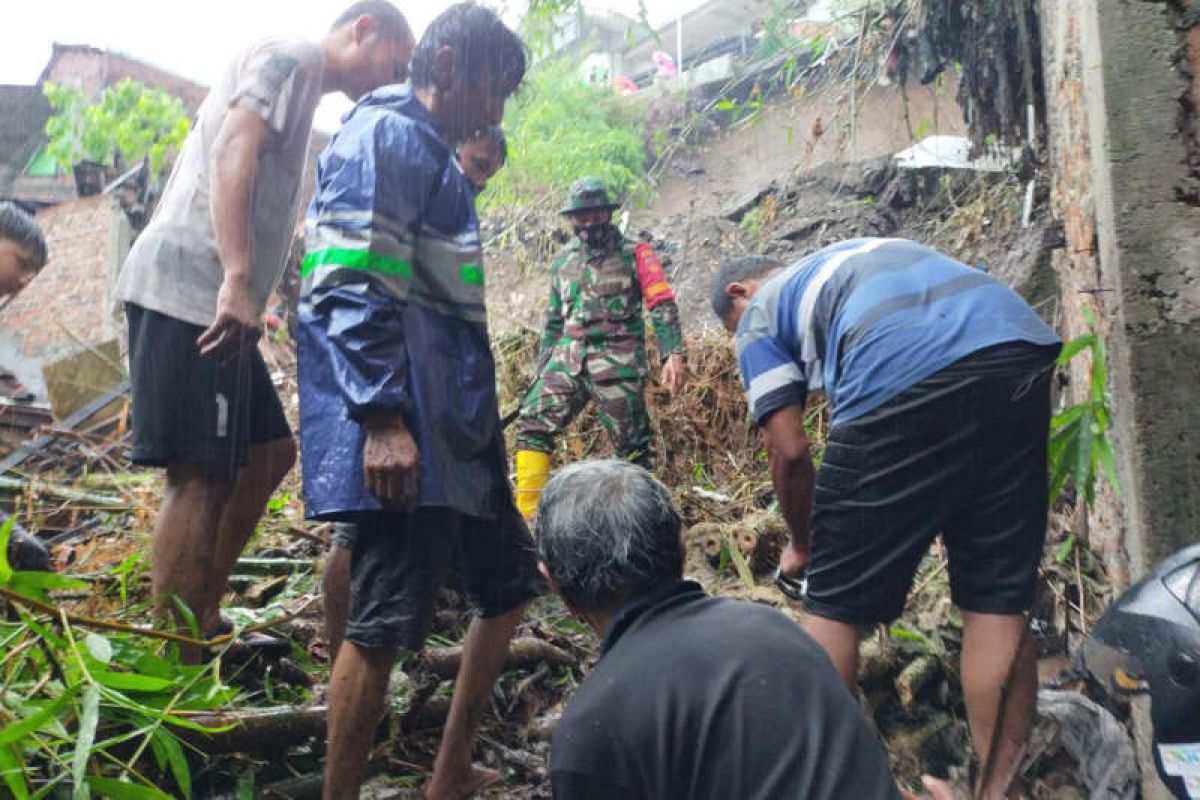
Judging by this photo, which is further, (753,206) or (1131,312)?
(753,206)

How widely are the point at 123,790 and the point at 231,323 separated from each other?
1.19 metres

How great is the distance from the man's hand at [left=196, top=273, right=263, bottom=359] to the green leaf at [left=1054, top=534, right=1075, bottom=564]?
3197 mm

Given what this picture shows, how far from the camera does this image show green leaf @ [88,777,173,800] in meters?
1.88

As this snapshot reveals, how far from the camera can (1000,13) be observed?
16.6ft

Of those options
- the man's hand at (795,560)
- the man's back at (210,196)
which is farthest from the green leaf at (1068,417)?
the man's back at (210,196)

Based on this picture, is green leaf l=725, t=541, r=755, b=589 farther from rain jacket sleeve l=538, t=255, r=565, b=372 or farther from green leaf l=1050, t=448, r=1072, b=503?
rain jacket sleeve l=538, t=255, r=565, b=372

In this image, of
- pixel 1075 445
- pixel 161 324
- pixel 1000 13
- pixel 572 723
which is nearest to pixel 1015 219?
pixel 1000 13

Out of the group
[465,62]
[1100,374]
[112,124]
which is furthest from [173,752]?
[112,124]

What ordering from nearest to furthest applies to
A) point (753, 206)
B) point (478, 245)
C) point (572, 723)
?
point (572, 723) → point (478, 245) → point (753, 206)

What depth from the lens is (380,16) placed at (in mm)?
3006

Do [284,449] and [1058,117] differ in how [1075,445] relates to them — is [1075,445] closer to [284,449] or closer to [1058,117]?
[1058,117]

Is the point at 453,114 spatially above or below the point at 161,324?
above

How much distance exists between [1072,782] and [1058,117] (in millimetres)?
3047

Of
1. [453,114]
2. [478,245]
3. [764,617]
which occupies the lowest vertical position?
[764,617]
